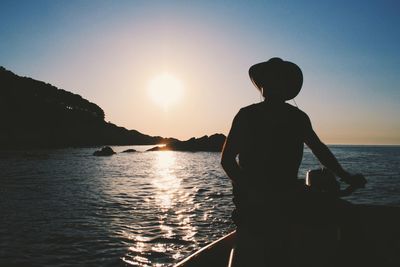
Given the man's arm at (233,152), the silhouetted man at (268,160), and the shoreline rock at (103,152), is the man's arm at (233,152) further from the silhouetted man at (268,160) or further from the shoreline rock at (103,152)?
the shoreline rock at (103,152)

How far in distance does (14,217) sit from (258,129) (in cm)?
1284

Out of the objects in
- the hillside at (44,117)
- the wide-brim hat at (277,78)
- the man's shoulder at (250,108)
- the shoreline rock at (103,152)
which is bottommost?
the shoreline rock at (103,152)

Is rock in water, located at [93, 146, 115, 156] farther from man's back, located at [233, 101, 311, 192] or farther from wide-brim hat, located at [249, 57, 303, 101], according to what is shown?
man's back, located at [233, 101, 311, 192]

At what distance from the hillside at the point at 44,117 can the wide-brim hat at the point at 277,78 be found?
82676 mm

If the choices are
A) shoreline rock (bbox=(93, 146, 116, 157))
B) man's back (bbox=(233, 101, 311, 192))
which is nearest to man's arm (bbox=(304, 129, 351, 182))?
man's back (bbox=(233, 101, 311, 192))

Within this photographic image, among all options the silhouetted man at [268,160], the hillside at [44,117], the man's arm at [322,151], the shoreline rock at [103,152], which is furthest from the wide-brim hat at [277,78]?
the hillside at [44,117]

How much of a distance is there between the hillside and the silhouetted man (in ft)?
272

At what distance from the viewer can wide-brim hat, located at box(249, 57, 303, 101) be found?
2.67 metres

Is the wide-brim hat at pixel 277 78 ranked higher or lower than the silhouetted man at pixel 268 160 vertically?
higher

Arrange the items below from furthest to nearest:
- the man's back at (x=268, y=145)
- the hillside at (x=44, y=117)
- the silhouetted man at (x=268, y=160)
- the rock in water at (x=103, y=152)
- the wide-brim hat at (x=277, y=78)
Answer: the hillside at (x=44, y=117), the rock in water at (x=103, y=152), the wide-brim hat at (x=277, y=78), the man's back at (x=268, y=145), the silhouetted man at (x=268, y=160)

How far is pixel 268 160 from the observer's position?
2.44m

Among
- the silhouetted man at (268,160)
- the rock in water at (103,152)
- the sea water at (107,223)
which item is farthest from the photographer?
the rock in water at (103,152)

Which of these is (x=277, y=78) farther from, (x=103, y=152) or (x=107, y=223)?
(x=103, y=152)

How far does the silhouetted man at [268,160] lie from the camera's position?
7.50ft
